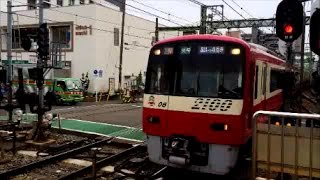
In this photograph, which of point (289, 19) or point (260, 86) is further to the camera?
point (260, 86)

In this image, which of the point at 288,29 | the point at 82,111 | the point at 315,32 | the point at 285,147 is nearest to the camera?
the point at 285,147

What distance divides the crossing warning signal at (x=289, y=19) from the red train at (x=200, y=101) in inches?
51.0

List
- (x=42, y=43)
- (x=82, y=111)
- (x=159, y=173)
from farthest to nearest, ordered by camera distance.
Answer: (x=82, y=111), (x=42, y=43), (x=159, y=173)

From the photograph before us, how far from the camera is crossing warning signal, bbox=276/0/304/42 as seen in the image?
6.51m

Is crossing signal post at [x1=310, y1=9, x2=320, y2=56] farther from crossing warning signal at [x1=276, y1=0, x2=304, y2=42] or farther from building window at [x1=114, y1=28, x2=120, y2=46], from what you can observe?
building window at [x1=114, y1=28, x2=120, y2=46]

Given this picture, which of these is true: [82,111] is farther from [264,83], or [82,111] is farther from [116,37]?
[116,37]

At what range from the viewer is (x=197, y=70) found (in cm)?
834

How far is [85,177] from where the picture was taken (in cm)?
916

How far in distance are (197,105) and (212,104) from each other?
31cm

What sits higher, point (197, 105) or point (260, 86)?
point (260, 86)

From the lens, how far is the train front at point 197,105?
7.82m

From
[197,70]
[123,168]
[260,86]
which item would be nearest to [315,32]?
[197,70]

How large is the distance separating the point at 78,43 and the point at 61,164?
89.9 ft

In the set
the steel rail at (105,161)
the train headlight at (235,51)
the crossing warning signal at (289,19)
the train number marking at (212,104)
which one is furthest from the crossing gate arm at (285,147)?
the steel rail at (105,161)
